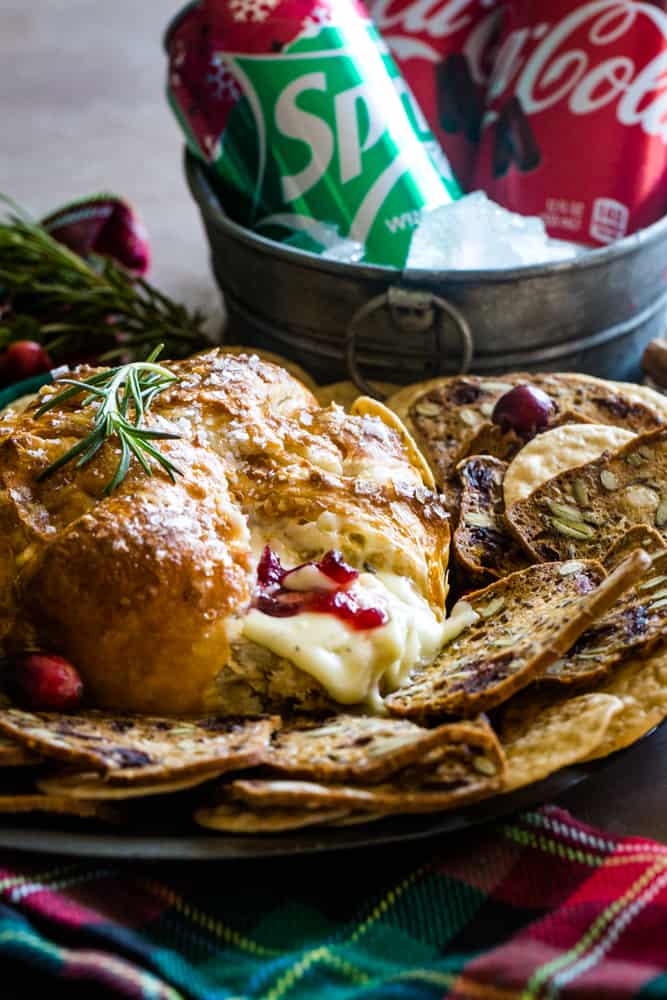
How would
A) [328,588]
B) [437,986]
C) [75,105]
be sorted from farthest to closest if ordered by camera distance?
[75,105] < [328,588] < [437,986]

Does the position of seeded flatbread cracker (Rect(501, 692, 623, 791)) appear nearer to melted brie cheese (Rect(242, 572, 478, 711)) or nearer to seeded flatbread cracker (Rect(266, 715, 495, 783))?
seeded flatbread cracker (Rect(266, 715, 495, 783))

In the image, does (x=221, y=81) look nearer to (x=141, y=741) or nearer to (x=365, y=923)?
(x=141, y=741)

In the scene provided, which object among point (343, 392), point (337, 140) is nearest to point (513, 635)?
point (343, 392)

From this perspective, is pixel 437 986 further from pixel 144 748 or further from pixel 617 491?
pixel 617 491

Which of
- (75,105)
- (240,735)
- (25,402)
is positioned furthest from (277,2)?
(75,105)

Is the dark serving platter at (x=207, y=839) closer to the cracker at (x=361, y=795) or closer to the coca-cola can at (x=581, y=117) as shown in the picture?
the cracker at (x=361, y=795)

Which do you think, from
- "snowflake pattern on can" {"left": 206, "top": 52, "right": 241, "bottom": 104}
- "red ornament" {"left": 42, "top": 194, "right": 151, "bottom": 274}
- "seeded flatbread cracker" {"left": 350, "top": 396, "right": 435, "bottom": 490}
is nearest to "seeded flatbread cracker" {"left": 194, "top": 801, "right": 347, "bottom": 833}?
"seeded flatbread cracker" {"left": 350, "top": 396, "right": 435, "bottom": 490}
